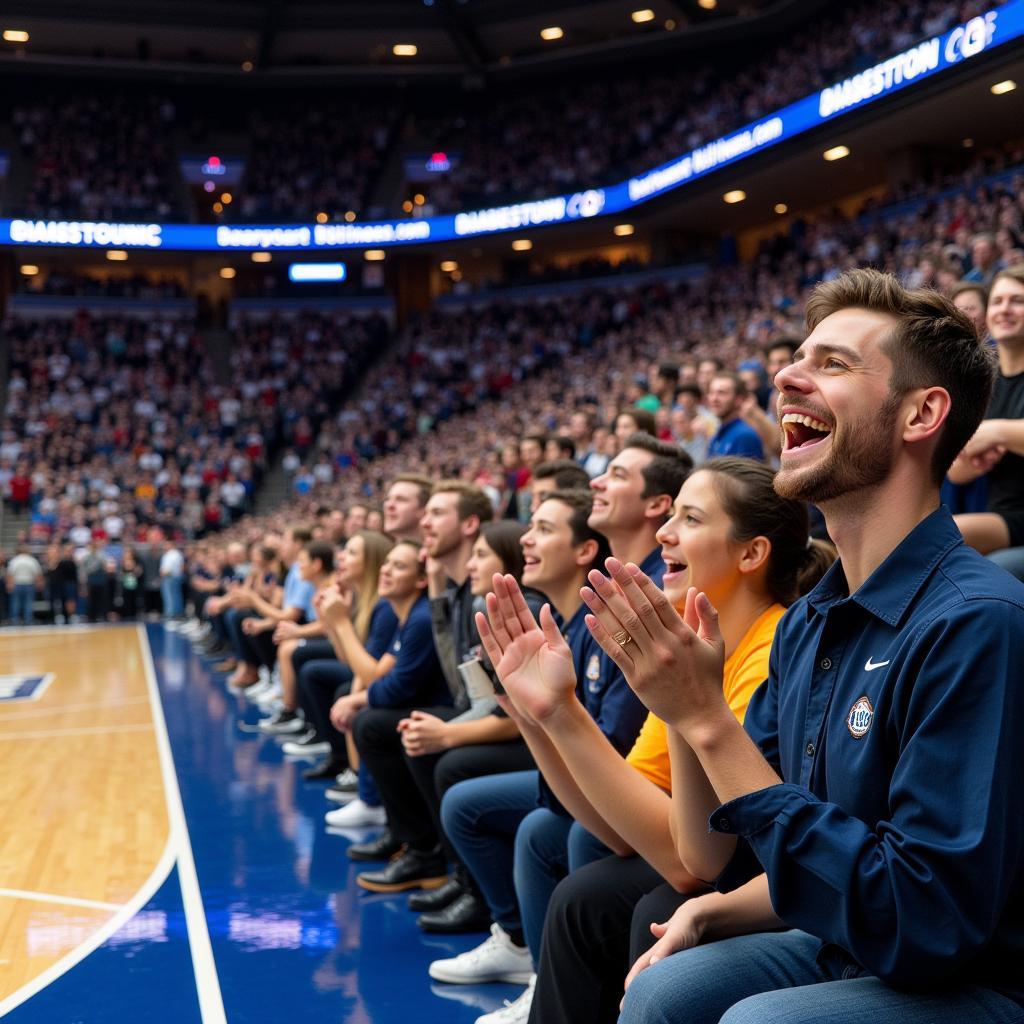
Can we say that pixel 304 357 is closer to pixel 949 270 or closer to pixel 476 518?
pixel 949 270

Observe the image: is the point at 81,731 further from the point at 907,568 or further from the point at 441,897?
the point at 907,568

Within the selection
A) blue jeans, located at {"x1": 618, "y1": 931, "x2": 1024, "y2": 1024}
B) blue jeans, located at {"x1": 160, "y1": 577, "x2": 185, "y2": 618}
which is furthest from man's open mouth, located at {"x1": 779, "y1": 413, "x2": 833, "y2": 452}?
blue jeans, located at {"x1": 160, "y1": 577, "x2": 185, "y2": 618}

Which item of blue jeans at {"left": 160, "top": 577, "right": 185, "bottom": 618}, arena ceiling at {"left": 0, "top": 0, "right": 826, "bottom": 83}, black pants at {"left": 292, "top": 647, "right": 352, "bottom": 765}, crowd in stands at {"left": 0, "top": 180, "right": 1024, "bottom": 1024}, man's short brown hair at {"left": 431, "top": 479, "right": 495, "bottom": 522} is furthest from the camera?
arena ceiling at {"left": 0, "top": 0, "right": 826, "bottom": 83}

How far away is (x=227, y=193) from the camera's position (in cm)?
3192

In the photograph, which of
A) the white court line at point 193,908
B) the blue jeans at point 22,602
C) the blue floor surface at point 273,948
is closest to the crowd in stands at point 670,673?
the blue floor surface at point 273,948

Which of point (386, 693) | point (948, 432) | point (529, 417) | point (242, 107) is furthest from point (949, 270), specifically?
point (242, 107)

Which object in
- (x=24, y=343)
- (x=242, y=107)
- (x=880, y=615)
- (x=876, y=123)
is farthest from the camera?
(x=242, y=107)

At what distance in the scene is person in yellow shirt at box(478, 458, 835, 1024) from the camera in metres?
2.36

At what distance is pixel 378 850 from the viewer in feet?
17.2

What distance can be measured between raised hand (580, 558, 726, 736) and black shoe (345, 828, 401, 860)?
12.0 feet

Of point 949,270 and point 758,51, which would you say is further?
point 758,51

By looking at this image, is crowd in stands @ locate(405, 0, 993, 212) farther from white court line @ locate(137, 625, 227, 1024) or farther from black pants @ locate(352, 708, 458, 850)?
black pants @ locate(352, 708, 458, 850)

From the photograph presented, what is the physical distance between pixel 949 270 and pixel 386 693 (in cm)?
591

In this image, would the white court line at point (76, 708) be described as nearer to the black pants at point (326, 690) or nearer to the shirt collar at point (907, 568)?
the black pants at point (326, 690)
